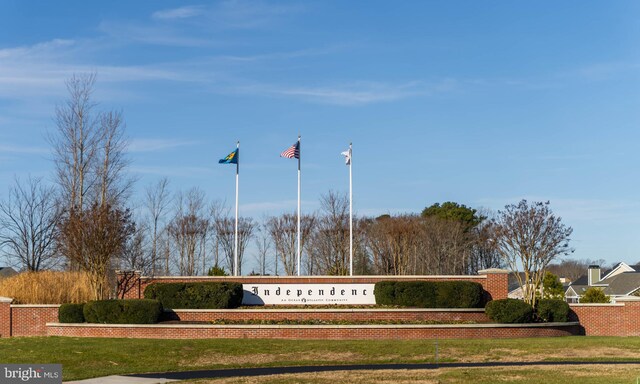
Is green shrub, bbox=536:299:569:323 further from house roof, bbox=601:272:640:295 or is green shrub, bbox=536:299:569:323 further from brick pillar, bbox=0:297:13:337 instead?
house roof, bbox=601:272:640:295

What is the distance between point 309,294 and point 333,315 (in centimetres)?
265

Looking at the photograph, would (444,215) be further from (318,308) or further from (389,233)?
(318,308)

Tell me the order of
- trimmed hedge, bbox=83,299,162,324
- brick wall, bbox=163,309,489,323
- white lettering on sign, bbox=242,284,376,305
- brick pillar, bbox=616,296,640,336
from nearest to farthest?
trimmed hedge, bbox=83,299,162,324, brick wall, bbox=163,309,489,323, brick pillar, bbox=616,296,640,336, white lettering on sign, bbox=242,284,376,305

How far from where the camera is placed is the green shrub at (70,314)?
32625 millimetres

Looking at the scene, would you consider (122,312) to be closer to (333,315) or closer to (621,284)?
(333,315)

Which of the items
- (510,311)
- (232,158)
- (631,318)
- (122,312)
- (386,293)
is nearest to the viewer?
(122,312)

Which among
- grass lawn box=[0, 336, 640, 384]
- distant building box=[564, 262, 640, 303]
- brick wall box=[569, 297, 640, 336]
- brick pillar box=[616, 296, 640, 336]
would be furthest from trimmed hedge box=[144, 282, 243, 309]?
distant building box=[564, 262, 640, 303]

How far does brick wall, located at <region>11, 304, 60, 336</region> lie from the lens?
33.6 meters

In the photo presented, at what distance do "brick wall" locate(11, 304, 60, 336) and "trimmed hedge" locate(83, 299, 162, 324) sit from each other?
2.00 meters

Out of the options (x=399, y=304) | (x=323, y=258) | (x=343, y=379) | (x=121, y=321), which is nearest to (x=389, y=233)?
(x=323, y=258)

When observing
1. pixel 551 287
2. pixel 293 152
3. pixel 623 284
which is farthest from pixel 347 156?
pixel 623 284

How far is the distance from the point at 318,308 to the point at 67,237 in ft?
39.6

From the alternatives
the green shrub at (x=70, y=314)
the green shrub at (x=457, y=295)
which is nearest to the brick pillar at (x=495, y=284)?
the green shrub at (x=457, y=295)

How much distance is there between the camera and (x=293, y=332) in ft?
102
